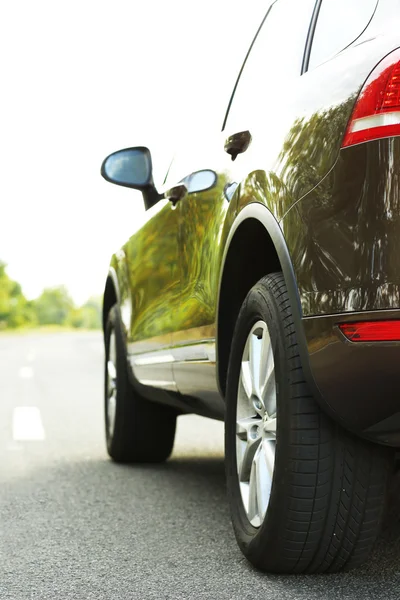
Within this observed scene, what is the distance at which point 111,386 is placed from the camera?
19.1 feet

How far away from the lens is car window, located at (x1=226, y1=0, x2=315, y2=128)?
3.32 m

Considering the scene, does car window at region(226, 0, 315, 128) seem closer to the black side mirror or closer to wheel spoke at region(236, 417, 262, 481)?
wheel spoke at region(236, 417, 262, 481)

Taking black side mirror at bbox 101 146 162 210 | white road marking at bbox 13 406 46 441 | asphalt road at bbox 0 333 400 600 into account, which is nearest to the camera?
asphalt road at bbox 0 333 400 600

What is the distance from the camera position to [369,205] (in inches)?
95.9

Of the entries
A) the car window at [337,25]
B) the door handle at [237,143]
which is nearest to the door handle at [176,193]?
the door handle at [237,143]

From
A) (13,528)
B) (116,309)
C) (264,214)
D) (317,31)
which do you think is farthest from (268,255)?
(116,309)

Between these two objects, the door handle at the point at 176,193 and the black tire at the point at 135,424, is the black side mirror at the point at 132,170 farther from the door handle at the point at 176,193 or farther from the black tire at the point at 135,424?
the black tire at the point at 135,424

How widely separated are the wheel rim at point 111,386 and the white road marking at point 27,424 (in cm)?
116

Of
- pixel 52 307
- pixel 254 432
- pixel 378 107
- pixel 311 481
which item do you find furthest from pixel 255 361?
pixel 52 307

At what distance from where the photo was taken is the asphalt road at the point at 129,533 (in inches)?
114

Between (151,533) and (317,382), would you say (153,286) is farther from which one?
(317,382)

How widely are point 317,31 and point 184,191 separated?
1090 mm

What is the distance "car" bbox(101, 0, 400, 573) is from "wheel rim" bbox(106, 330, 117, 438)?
1662 millimetres

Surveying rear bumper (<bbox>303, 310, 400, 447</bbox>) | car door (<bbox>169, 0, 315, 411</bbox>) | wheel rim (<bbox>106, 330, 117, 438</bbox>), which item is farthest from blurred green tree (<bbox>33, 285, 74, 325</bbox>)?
rear bumper (<bbox>303, 310, 400, 447</bbox>)
